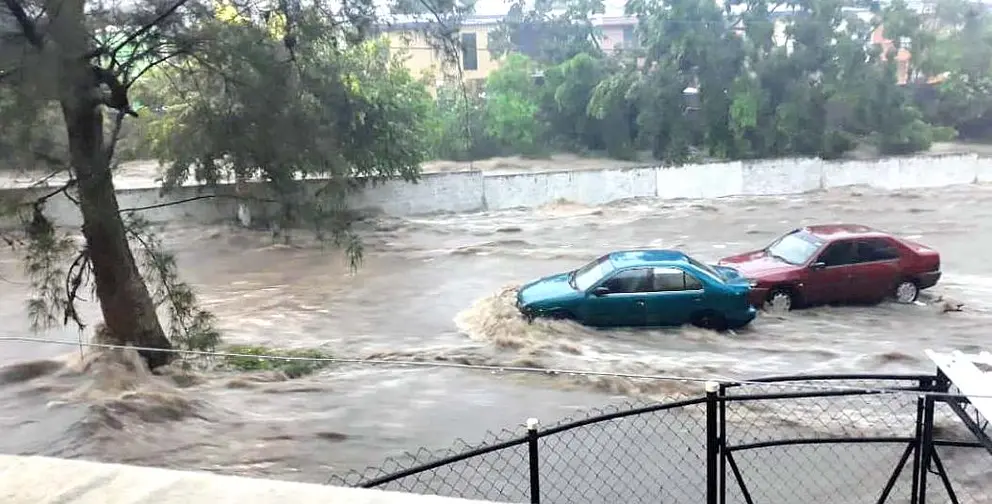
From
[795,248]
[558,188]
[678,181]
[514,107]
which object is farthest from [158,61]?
[514,107]

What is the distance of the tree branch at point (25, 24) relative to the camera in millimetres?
4316

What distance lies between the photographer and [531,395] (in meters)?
5.51

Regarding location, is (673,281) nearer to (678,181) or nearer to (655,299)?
(655,299)

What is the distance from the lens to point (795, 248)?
745cm

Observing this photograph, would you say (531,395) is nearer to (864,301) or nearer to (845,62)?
(864,301)

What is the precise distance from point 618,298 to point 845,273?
200 centimetres

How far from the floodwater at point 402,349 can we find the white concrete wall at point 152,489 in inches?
113

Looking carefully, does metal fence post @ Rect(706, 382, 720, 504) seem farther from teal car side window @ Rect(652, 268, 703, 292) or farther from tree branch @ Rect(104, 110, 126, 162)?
teal car side window @ Rect(652, 268, 703, 292)

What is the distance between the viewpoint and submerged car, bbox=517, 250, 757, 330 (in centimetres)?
661

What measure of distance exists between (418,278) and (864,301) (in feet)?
14.4

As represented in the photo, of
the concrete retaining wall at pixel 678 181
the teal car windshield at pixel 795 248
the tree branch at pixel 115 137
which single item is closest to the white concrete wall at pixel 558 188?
the concrete retaining wall at pixel 678 181

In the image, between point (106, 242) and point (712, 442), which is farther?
point (106, 242)

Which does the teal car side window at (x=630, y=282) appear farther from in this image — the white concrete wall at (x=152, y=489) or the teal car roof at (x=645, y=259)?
the white concrete wall at (x=152, y=489)

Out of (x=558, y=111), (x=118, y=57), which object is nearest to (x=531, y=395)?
(x=118, y=57)
